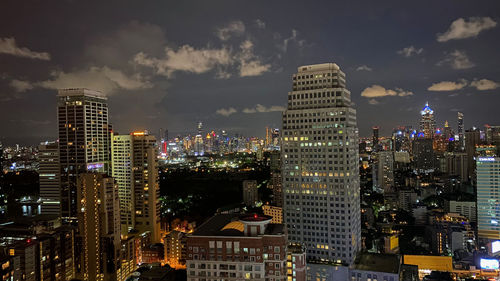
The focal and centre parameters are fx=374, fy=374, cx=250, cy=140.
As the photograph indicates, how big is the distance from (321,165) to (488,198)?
19.4m

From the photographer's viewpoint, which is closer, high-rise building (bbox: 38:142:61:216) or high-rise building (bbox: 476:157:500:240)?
high-rise building (bbox: 476:157:500:240)

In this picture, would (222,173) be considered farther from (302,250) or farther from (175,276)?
(302,250)

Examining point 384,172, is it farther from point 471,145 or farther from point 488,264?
point 488,264

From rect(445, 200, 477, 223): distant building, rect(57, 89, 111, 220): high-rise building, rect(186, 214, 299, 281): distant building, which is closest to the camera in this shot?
rect(186, 214, 299, 281): distant building

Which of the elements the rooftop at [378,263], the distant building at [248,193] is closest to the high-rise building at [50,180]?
the distant building at [248,193]

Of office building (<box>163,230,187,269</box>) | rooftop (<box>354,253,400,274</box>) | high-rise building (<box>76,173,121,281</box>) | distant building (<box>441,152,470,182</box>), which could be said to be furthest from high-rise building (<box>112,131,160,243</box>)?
distant building (<box>441,152,470,182</box>)

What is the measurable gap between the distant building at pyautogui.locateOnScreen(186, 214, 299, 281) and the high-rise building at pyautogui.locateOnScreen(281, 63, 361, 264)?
8.05m

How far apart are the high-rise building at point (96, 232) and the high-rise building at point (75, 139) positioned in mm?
9951

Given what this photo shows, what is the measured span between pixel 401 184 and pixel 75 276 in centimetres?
5121

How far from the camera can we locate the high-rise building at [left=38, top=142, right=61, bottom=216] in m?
31.0

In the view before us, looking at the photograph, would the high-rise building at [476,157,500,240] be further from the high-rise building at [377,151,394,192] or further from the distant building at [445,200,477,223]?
the high-rise building at [377,151,394,192]

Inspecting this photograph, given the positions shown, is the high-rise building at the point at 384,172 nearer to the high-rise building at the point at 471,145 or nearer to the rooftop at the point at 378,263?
the high-rise building at the point at 471,145

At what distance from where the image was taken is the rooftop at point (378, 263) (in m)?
18.2

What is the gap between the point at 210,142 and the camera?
108562 millimetres
